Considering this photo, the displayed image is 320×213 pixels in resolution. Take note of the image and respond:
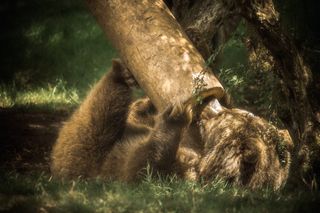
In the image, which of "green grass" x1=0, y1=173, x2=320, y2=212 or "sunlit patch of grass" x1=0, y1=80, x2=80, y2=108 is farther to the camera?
"sunlit patch of grass" x1=0, y1=80, x2=80, y2=108

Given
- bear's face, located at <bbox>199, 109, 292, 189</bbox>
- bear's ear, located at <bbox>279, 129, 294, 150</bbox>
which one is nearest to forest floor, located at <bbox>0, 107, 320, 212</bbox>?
bear's face, located at <bbox>199, 109, 292, 189</bbox>

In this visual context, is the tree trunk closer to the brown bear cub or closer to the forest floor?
the forest floor

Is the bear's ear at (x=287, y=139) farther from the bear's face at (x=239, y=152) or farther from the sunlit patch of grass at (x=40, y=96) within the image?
the sunlit patch of grass at (x=40, y=96)

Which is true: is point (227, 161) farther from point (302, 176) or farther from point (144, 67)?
point (144, 67)

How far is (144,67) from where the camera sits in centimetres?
568

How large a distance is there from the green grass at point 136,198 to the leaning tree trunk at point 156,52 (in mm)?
1022

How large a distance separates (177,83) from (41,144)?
110 inches

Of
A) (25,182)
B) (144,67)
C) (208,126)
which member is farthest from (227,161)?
(25,182)

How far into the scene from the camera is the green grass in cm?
445

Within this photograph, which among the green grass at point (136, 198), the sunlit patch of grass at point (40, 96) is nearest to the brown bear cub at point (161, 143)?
the green grass at point (136, 198)

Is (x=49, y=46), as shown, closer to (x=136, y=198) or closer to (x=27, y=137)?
(x=27, y=137)

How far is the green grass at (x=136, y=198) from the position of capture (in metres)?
4.45

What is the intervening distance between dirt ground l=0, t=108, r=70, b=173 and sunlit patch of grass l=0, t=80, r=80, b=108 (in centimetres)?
42

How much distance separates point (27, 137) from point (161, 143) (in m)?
2.61
